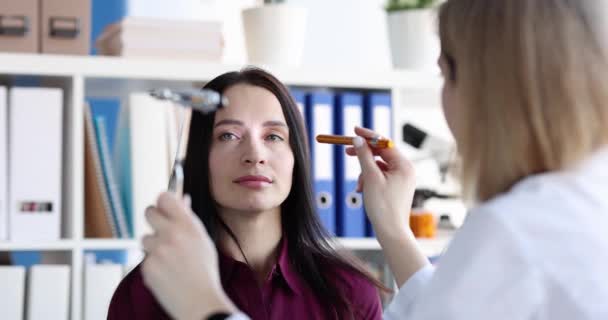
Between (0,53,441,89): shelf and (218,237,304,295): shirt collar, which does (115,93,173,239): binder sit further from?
(218,237,304,295): shirt collar

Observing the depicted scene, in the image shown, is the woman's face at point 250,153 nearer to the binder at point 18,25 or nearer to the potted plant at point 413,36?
the binder at point 18,25

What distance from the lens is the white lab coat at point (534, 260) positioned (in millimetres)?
897

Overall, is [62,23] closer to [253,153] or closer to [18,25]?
[18,25]

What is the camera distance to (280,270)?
171cm

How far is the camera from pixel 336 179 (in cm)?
245

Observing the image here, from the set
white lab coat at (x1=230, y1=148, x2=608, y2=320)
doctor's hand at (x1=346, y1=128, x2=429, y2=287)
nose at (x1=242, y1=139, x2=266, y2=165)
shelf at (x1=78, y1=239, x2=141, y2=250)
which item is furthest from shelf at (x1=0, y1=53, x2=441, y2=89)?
white lab coat at (x1=230, y1=148, x2=608, y2=320)

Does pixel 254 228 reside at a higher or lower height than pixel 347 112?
lower

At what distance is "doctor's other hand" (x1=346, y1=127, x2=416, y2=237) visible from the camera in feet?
4.77

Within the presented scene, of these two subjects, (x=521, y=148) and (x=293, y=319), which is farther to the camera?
(x=293, y=319)

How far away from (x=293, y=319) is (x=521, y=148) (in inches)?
31.8

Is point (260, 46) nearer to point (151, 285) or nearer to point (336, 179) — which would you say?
point (336, 179)

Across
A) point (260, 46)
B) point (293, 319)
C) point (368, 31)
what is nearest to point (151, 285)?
point (293, 319)

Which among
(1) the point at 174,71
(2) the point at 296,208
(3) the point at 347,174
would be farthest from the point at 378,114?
(2) the point at 296,208

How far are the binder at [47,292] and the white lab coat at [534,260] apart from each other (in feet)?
4.92
